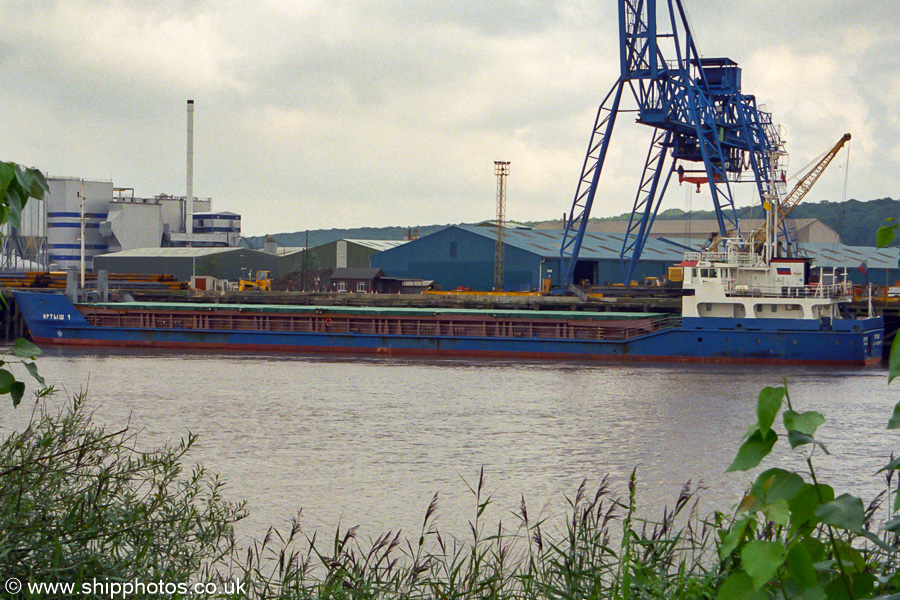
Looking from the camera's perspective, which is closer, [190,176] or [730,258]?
[730,258]

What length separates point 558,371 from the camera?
28.2m

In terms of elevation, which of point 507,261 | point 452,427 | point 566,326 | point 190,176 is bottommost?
point 452,427

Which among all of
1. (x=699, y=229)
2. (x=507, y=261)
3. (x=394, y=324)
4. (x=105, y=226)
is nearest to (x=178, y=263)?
(x=105, y=226)

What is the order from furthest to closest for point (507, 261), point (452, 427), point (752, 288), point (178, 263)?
point (178, 263) < point (507, 261) < point (752, 288) < point (452, 427)

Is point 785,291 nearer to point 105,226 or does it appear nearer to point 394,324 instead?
point 394,324

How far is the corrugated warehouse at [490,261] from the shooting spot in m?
→ 50.6

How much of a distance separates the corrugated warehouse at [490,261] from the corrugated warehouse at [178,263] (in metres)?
13.7

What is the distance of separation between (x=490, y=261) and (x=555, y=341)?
18851 millimetres

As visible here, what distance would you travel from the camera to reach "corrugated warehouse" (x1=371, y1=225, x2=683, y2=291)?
50.6 m

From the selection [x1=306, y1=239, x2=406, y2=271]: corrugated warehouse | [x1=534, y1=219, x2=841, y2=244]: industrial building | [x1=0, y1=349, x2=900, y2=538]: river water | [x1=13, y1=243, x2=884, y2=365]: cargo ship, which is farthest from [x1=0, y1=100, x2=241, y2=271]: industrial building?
[x1=0, y1=349, x2=900, y2=538]: river water

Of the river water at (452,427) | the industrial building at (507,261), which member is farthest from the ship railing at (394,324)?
the industrial building at (507,261)

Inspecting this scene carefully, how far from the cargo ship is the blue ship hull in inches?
1.6

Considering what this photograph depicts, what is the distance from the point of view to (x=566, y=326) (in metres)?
34.0

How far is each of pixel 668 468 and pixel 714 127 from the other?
26.1m
